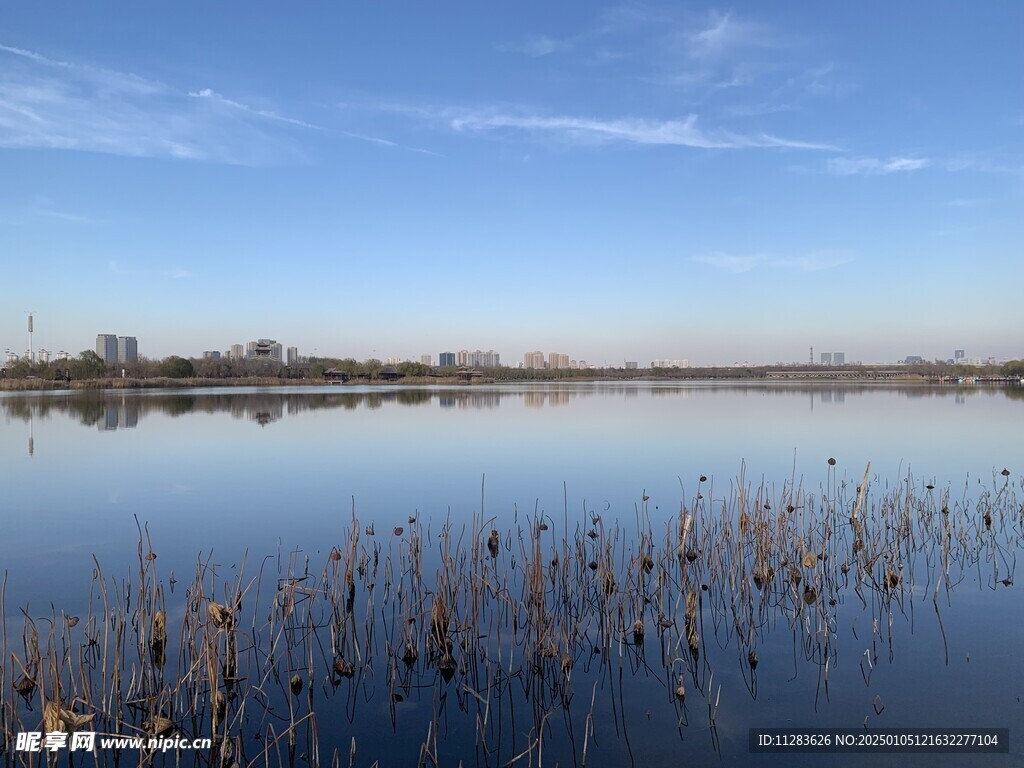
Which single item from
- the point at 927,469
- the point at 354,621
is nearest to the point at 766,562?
the point at 354,621

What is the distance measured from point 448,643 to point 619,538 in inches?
147

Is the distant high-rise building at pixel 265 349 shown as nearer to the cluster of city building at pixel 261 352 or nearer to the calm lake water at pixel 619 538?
the cluster of city building at pixel 261 352

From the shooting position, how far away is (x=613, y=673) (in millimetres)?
4590

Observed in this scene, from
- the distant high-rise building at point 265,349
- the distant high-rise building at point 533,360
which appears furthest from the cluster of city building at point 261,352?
the distant high-rise building at point 533,360

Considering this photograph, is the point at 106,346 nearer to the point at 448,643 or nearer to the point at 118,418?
the point at 118,418

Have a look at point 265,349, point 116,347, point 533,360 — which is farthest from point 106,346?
point 533,360

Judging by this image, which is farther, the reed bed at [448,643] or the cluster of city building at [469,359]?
the cluster of city building at [469,359]

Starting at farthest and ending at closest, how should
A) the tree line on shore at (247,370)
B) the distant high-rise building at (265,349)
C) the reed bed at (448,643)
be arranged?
the distant high-rise building at (265,349)
the tree line on shore at (247,370)
the reed bed at (448,643)

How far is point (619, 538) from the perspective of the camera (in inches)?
313

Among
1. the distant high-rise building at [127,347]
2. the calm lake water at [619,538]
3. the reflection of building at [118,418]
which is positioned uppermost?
the distant high-rise building at [127,347]

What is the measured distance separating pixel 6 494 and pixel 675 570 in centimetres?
1128

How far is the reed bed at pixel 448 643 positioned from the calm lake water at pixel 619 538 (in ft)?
0.12

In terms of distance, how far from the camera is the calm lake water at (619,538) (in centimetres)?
399

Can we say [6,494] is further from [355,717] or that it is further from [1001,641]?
[1001,641]
